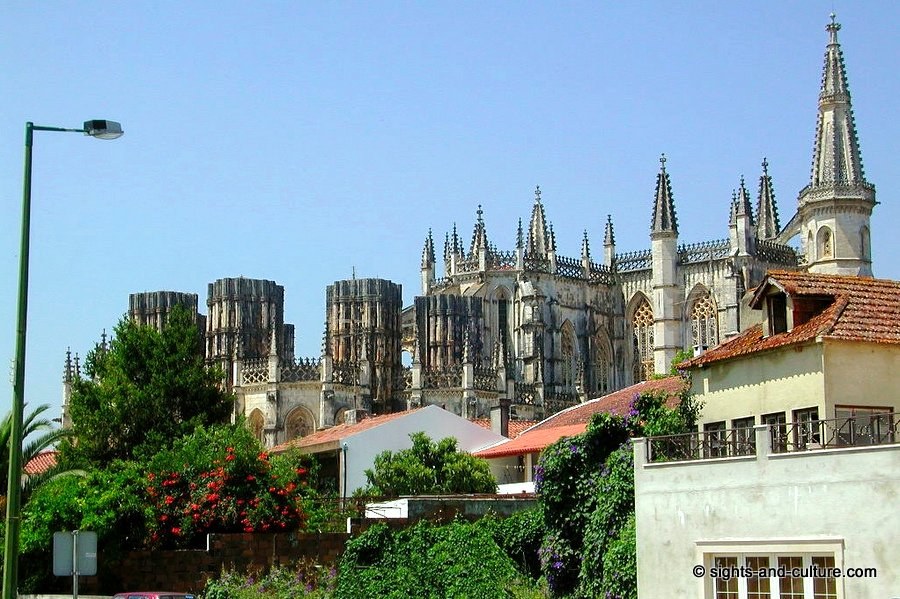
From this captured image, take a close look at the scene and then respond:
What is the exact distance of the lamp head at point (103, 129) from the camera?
1786cm

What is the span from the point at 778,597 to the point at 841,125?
2412 inches

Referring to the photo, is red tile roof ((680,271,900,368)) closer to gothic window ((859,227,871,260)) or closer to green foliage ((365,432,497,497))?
green foliage ((365,432,497,497))

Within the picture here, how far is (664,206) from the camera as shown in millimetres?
89750

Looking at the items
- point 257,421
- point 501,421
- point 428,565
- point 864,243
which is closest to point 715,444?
point 428,565

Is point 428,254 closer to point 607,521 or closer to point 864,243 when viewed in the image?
point 864,243

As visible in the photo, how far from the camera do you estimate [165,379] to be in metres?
56.5

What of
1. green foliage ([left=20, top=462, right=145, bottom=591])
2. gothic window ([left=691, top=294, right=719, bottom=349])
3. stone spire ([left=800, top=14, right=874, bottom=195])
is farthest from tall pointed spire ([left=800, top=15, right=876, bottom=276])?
green foliage ([left=20, top=462, right=145, bottom=591])

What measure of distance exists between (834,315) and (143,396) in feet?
119

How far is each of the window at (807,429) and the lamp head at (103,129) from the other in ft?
32.7

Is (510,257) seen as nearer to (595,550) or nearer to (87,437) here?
(87,437)

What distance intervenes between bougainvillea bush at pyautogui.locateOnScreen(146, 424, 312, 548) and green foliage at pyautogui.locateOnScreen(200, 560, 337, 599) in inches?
168

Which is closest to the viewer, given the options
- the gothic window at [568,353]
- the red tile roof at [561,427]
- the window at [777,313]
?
the window at [777,313]

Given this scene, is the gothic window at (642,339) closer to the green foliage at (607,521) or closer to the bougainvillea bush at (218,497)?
the bougainvillea bush at (218,497)

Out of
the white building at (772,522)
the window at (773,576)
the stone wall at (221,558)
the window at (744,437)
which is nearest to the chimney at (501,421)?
the stone wall at (221,558)
